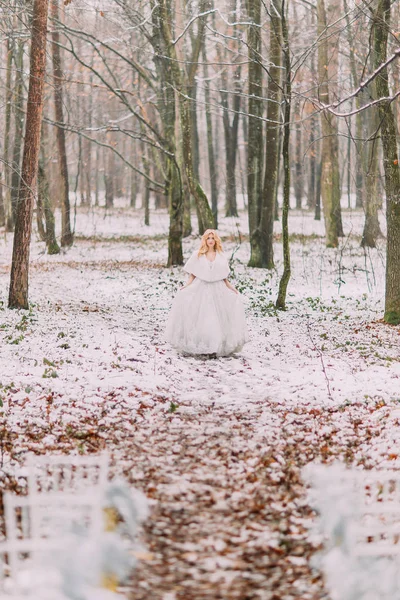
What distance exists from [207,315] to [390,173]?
4506 mm

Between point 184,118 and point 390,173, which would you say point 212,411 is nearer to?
point 390,173

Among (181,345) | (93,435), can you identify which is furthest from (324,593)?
(181,345)

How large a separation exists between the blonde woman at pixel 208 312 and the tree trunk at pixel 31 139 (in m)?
3.97

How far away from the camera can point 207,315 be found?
11570 mm

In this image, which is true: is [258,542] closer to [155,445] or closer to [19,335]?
[155,445]

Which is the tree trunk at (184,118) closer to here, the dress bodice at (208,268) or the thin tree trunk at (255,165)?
the thin tree trunk at (255,165)

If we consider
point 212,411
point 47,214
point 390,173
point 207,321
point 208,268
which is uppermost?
point 390,173

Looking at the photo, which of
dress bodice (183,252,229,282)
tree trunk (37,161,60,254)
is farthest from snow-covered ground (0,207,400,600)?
tree trunk (37,161,60,254)

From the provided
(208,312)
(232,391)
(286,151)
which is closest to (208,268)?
(208,312)

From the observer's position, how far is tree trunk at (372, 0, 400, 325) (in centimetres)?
1266

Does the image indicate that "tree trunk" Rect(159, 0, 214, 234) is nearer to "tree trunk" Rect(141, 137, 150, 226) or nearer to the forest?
the forest

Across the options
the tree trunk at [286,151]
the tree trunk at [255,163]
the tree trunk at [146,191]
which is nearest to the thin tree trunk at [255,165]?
the tree trunk at [255,163]

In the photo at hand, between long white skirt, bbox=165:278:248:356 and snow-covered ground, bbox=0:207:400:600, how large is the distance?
26cm

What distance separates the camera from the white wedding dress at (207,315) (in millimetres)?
11500
